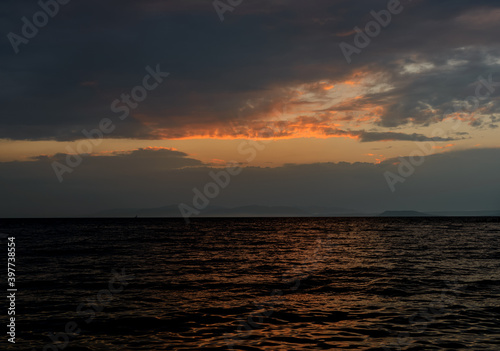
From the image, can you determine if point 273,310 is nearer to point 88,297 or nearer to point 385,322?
point 385,322

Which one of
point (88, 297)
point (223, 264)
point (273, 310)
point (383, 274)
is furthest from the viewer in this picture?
point (223, 264)

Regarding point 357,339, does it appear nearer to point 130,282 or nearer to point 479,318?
point 479,318

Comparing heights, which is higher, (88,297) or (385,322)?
(88,297)

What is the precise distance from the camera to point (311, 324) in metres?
18.4

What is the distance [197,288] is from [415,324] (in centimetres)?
1426

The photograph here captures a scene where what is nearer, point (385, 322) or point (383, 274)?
point (385, 322)

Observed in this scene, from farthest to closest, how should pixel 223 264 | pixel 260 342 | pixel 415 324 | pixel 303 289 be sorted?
pixel 223 264 → pixel 303 289 → pixel 415 324 → pixel 260 342

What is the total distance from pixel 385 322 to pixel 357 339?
3.12 meters

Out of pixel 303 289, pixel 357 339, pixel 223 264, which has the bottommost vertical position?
pixel 357 339

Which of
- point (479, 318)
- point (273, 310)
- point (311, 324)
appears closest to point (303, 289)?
point (273, 310)

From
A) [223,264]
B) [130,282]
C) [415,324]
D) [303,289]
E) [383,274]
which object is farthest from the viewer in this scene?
[223,264]

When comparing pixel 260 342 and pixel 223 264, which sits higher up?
pixel 223 264

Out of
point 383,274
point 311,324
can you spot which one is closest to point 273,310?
point 311,324

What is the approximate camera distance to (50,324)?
18.7 metres
